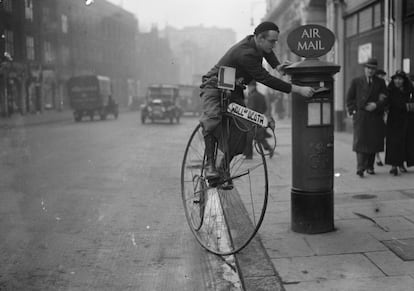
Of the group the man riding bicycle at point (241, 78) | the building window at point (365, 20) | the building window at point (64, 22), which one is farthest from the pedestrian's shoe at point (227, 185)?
the building window at point (64, 22)

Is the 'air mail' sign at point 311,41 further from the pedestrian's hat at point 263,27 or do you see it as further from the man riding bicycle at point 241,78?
the pedestrian's hat at point 263,27

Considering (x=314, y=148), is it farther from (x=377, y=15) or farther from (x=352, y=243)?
(x=377, y=15)

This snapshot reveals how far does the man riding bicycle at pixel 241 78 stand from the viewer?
487 cm

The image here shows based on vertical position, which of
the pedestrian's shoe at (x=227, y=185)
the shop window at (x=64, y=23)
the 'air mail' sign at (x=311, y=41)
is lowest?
the pedestrian's shoe at (x=227, y=185)

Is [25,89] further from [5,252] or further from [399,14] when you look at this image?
[5,252]

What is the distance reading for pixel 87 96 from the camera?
3631 cm

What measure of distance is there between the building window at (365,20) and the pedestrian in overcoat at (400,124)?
7.85 meters

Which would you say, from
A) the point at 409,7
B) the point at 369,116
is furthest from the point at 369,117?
the point at 409,7

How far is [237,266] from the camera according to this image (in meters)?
4.61

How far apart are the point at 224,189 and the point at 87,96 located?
3215 centimetres

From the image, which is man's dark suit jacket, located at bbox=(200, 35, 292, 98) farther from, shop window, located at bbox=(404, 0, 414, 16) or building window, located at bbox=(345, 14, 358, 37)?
building window, located at bbox=(345, 14, 358, 37)

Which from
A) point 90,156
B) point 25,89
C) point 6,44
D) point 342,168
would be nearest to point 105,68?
point 25,89

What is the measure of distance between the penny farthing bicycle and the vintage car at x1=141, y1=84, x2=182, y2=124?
2545 cm

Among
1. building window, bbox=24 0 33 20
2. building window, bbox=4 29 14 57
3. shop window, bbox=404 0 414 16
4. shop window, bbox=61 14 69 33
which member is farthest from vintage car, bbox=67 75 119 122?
shop window, bbox=404 0 414 16
